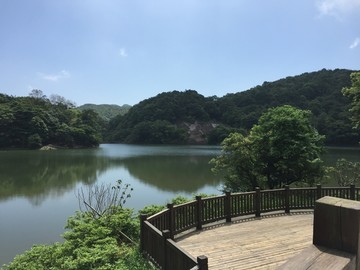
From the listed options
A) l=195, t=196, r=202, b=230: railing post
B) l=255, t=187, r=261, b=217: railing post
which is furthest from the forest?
l=195, t=196, r=202, b=230: railing post

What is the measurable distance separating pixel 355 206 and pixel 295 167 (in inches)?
559

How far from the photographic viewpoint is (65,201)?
1769cm

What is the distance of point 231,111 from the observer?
92312mm

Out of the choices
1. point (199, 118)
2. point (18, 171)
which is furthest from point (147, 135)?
point (18, 171)

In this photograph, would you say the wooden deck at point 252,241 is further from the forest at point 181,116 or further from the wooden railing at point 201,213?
the forest at point 181,116

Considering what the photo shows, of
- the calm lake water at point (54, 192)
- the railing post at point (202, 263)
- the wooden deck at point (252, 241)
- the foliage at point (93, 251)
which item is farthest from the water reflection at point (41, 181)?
the railing post at point (202, 263)

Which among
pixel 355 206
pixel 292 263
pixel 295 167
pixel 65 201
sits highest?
pixel 355 206

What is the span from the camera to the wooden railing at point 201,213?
469 centimetres

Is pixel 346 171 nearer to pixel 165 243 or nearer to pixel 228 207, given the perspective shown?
pixel 228 207

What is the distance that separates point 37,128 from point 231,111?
5177cm

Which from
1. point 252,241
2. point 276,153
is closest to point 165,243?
point 252,241

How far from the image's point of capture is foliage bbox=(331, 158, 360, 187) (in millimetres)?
16689

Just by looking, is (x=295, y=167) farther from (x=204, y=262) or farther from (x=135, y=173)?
(x=135, y=173)

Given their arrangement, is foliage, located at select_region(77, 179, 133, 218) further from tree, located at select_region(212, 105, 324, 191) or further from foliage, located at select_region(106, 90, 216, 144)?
foliage, located at select_region(106, 90, 216, 144)
